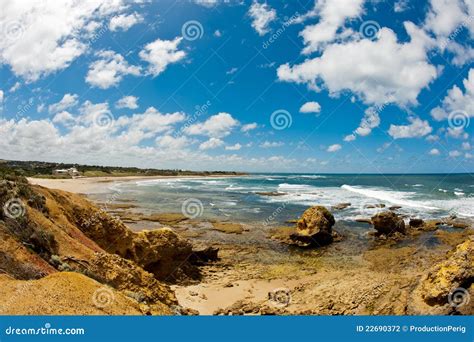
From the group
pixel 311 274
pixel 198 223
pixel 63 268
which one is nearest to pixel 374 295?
pixel 311 274

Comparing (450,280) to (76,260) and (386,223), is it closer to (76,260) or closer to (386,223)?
(76,260)

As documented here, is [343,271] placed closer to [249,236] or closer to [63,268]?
[249,236]

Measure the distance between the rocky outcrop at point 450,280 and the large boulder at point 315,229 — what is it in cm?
1685

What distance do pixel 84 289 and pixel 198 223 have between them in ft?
91.5

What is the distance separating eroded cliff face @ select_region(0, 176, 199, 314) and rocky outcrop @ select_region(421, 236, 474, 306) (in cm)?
761

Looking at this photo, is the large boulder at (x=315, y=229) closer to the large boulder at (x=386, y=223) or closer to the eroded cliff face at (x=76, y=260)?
the large boulder at (x=386, y=223)

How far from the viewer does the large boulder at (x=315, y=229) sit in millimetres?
27644

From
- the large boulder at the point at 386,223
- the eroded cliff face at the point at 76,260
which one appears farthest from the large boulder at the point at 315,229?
the eroded cliff face at the point at 76,260

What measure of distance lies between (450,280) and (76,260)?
11169mm

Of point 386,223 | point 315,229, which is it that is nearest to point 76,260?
point 315,229

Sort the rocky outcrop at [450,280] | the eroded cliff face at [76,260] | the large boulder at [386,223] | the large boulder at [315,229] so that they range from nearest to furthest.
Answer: the eroded cliff face at [76,260] → the rocky outcrop at [450,280] → the large boulder at [315,229] → the large boulder at [386,223]

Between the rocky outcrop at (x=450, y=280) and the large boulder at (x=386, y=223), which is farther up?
the rocky outcrop at (x=450, y=280)

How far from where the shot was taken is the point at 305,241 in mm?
27734

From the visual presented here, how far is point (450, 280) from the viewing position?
10227 mm
